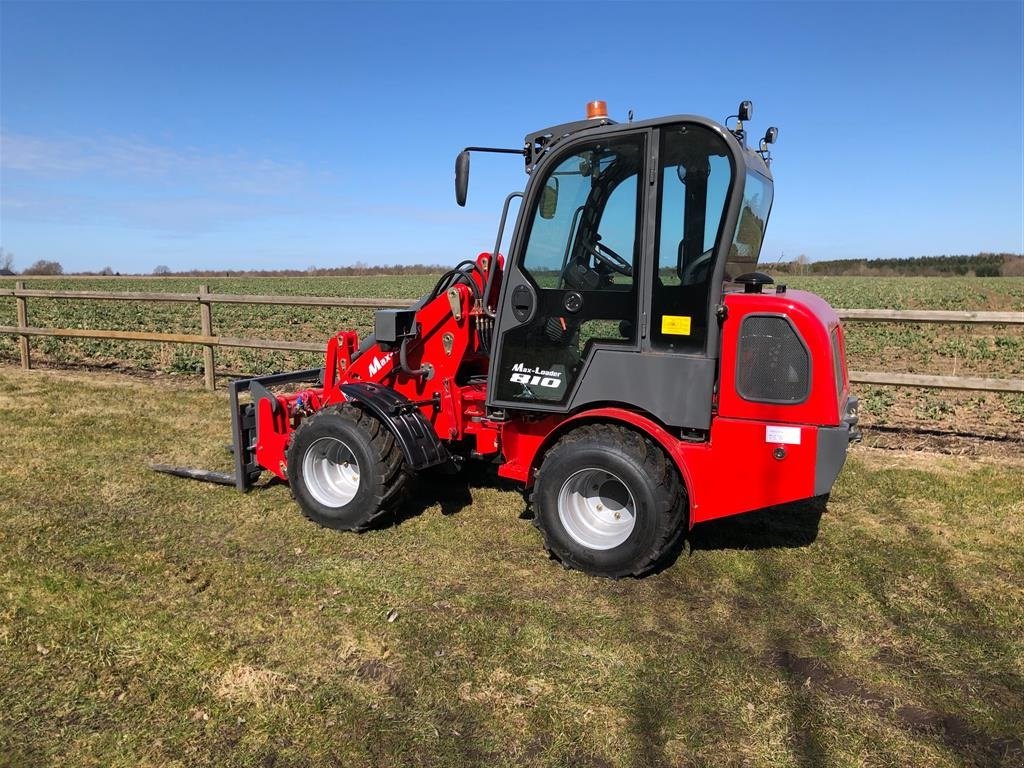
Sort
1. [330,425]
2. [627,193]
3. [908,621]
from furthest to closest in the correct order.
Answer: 1. [330,425]
2. [627,193]
3. [908,621]

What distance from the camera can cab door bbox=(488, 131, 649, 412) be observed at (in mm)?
3717

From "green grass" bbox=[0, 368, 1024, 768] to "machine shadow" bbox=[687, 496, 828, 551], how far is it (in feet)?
0.09

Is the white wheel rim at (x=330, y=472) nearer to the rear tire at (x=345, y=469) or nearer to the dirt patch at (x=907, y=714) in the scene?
the rear tire at (x=345, y=469)

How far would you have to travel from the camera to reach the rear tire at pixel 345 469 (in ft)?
14.4

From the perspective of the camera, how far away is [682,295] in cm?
358

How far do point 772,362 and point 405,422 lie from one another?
2186 mm

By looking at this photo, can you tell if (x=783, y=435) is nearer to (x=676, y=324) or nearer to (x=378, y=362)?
(x=676, y=324)

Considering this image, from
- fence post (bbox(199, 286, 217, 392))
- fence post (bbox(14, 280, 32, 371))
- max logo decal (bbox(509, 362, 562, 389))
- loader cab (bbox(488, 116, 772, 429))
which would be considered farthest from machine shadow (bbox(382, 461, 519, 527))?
fence post (bbox(14, 280, 32, 371))

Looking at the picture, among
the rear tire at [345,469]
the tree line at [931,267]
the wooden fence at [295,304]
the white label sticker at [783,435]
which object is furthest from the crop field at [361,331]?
the tree line at [931,267]

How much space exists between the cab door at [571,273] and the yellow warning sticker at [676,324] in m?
0.15

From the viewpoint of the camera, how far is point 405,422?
4.44 metres

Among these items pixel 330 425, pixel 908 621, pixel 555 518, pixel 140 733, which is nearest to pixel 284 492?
pixel 330 425

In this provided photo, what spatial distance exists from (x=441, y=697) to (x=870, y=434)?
5.74 metres

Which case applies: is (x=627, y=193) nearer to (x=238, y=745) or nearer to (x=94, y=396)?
(x=238, y=745)
